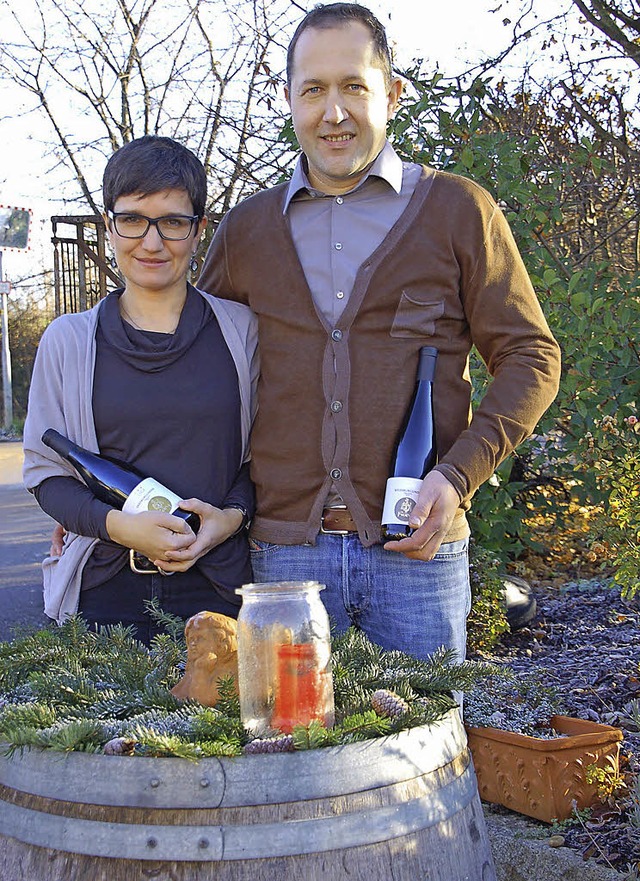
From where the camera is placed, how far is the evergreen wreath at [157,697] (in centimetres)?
159

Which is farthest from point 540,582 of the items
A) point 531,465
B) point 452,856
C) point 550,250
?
point 452,856

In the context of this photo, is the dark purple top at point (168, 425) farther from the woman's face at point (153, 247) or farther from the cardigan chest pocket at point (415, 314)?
the cardigan chest pocket at point (415, 314)

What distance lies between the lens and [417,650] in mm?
2494

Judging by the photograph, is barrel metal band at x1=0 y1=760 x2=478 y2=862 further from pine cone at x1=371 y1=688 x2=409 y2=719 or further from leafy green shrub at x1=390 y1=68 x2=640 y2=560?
leafy green shrub at x1=390 y1=68 x2=640 y2=560

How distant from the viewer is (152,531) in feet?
7.54

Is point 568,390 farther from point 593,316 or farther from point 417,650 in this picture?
point 417,650

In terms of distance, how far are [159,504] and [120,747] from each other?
0.84 m

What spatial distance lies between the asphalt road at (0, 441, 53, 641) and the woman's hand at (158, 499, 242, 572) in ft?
6.07

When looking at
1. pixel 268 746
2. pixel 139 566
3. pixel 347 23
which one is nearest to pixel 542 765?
pixel 139 566

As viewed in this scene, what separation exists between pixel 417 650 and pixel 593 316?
3.46m

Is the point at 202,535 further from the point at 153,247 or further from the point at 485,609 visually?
the point at 485,609

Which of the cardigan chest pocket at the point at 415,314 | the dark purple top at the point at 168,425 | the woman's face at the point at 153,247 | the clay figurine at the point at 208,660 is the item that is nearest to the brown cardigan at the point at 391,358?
the cardigan chest pocket at the point at 415,314

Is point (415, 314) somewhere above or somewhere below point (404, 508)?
above

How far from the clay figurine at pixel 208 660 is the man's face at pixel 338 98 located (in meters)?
1.22
